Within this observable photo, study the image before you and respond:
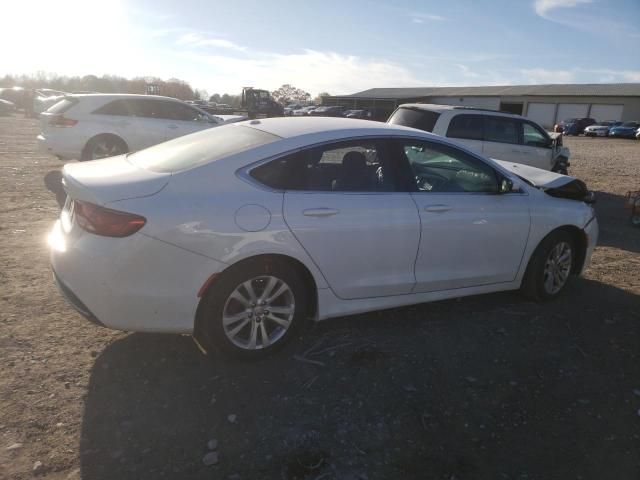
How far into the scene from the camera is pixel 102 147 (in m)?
9.59

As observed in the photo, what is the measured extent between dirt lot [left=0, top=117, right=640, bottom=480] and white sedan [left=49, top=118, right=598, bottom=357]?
0.32 m

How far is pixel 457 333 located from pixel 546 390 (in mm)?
829

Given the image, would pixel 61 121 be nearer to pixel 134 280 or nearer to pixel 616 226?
pixel 134 280

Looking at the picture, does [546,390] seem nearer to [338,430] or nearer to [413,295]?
[413,295]

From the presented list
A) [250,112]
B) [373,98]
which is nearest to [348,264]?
[250,112]

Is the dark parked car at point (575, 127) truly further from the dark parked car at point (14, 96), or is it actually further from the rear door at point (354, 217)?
the rear door at point (354, 217)

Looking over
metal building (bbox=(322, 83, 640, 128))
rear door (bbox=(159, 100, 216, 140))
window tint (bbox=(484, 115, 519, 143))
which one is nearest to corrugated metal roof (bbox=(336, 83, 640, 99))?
metal building (bbox=(322, 83, 640, 128))

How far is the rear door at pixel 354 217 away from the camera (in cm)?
325

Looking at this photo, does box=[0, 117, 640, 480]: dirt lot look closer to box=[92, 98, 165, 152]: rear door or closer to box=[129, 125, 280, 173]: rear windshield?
box=[129, 125, 280, 173]: rear windshield

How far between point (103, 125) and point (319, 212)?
781cm

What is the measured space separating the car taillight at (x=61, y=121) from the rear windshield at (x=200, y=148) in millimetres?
6506

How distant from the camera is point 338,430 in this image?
275 centimetres

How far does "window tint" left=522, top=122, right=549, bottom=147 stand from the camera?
981 cm

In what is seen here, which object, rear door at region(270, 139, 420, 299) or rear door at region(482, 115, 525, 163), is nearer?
rear door at region(270, 139, 420, 299)
